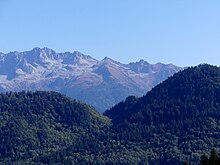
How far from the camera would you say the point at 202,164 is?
117 meters

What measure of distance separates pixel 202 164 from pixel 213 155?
11.7 ft

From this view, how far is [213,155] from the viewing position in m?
115
